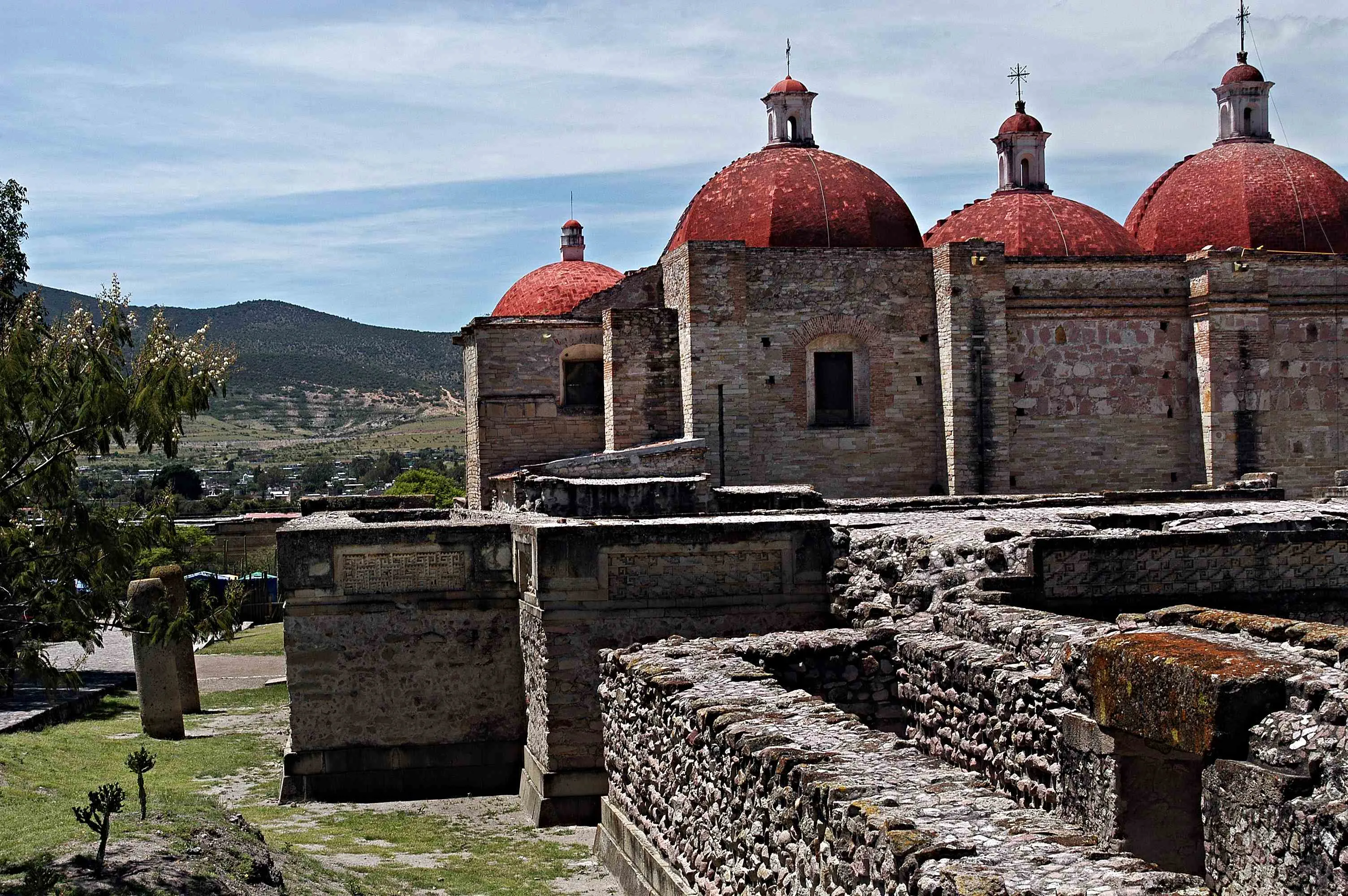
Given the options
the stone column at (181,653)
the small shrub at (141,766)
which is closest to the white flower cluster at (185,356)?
the small shrub at (141,766)

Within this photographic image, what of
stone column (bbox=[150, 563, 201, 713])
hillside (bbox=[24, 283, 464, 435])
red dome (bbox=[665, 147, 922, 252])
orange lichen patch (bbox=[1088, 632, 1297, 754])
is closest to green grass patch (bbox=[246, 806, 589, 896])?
orange lichen patch (bbox=[1088, 632, 1297, 754])

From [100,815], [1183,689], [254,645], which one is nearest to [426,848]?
[100,815]

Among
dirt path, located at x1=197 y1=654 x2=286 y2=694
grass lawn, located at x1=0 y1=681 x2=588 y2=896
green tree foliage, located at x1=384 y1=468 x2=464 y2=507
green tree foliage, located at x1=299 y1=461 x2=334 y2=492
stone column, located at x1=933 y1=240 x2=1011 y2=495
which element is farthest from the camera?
green tree foliage, located at x1=299 y1=461 x2=334 y2=492

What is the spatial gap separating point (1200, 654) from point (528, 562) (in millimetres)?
6805

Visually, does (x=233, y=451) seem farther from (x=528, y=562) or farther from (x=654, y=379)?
(x=528, y=562)

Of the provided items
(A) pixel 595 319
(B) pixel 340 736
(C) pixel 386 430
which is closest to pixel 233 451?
(C) pixel 386 430

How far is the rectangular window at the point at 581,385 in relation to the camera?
25.2 meters

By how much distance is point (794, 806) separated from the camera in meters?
5.82

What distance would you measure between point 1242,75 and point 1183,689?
2678cm

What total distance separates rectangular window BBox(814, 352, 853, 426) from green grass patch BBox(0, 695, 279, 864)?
11494 millimetres

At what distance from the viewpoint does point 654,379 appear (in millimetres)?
23875

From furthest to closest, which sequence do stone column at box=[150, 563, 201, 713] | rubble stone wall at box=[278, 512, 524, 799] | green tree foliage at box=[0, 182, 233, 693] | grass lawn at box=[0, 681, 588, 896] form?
stone column at box=[150, 563, 201, 713]
rubble stone wall at box=[278, 512, 524, 799]
grass lawn at box=[0, 681, 588, 896]
green tree foliage at box=[0, 182, 233, 693]

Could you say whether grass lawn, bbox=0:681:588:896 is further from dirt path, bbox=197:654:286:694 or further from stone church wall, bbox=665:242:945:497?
stone church wall, bbox=665:242:945:497

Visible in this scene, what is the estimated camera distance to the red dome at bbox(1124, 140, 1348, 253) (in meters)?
26.5
